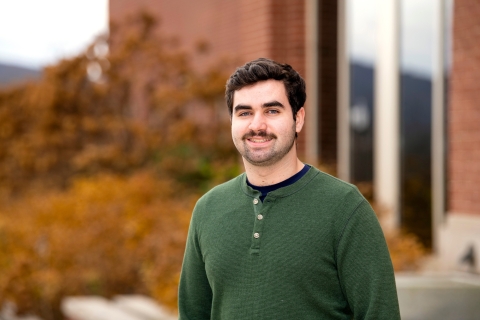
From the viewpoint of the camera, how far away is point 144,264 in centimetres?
626

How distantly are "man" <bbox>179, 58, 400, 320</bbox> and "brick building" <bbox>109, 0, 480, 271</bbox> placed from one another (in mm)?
3873

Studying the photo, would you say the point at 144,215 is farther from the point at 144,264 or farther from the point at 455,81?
the point at 455,81

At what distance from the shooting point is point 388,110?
726 centimetres

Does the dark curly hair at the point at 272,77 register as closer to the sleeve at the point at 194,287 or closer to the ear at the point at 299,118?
the ear at the point at 299,118

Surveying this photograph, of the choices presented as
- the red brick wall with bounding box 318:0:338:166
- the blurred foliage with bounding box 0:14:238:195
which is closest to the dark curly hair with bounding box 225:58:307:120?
the red brick wall with bounding box 318:0:338:166

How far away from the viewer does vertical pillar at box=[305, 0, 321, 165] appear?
25.8 feet

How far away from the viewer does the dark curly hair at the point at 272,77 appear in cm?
215

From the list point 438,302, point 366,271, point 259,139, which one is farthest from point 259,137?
point 438,302

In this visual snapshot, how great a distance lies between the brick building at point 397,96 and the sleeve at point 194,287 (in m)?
3.80

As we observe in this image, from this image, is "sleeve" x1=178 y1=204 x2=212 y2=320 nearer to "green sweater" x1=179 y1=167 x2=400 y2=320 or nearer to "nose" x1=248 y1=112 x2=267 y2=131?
"green sweater" x1=179 y1=167 x2=400 y2=320

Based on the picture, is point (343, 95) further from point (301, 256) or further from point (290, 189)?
point (301, 256)

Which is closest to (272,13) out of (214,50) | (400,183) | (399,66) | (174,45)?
(399,66)

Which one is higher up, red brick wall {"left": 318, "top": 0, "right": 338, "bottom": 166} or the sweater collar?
red brick wall {"left": 318, "top": 0, "right": 338, "bottom": 166}

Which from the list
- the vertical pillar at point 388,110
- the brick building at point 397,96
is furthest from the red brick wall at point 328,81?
the vertical pillar at point 388,110
